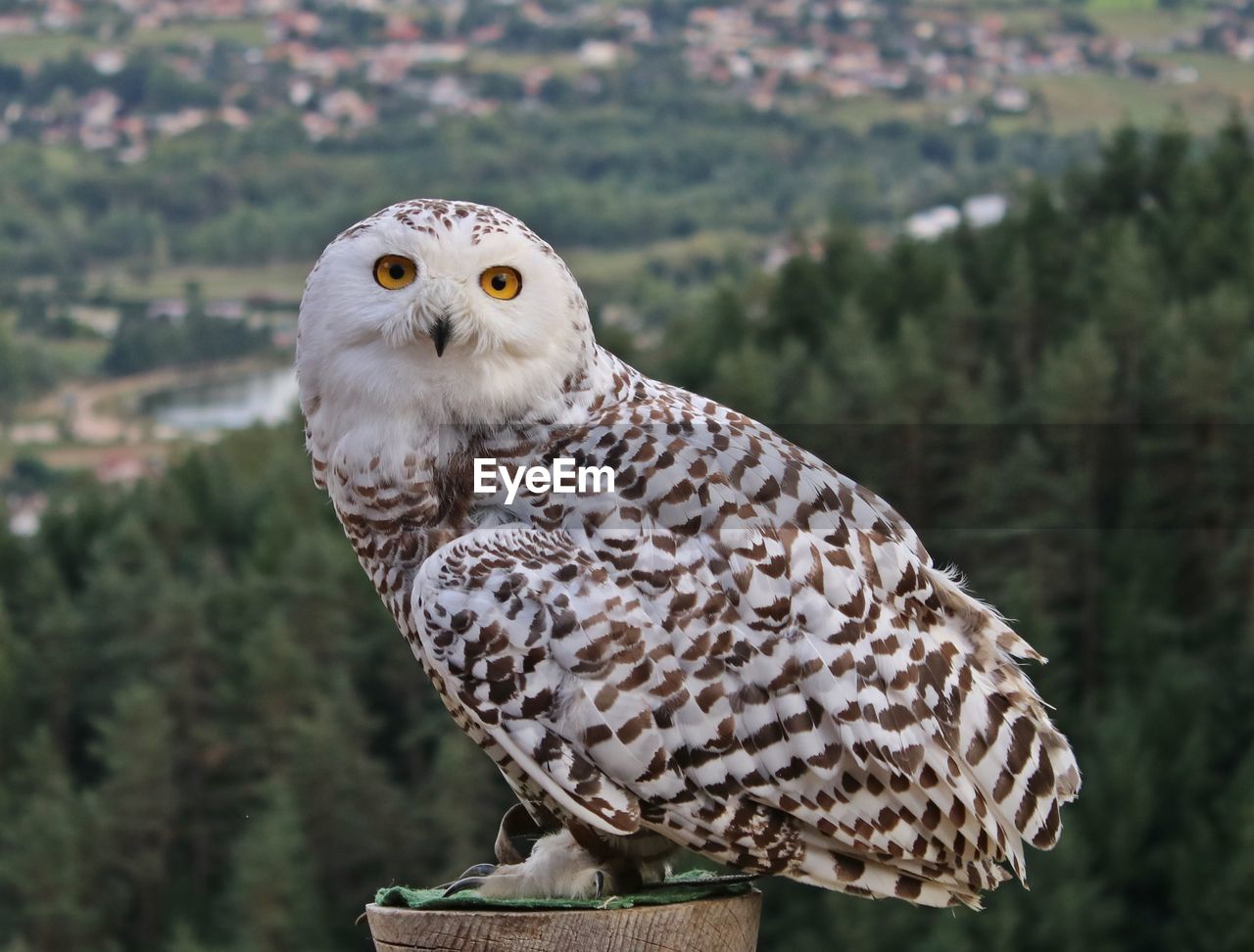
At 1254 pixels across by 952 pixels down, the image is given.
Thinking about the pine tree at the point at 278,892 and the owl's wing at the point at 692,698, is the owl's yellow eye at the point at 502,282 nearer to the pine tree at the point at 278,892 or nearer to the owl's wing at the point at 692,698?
the owl's wing at the point at 692,698

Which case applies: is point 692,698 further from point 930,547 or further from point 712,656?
point 930,547

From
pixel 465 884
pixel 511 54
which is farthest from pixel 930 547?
pixel 511 54

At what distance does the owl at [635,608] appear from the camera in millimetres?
5617

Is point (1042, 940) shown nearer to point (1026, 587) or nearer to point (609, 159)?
point (1026, 587)

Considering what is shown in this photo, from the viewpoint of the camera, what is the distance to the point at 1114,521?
72.6 meters

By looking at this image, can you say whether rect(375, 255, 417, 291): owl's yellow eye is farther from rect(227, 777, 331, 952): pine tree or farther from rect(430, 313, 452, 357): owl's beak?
rect(227, 777, 331, 952): pine tree

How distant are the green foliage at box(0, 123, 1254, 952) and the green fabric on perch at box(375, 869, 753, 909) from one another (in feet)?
163

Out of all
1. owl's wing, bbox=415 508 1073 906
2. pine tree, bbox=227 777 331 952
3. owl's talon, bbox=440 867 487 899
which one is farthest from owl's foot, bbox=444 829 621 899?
pine tree, bbox=227 777 331 952

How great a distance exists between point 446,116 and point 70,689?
3110 inches

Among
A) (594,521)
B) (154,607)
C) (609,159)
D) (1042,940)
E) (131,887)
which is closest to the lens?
(594,521)

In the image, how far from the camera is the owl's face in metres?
5.71

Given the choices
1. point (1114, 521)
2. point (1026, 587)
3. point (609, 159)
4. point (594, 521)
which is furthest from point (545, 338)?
point (609, 159)

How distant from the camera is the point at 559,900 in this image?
18.5 ft

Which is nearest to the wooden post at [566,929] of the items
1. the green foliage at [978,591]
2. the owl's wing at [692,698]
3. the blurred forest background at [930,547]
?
the owl's wing at [692,698]
